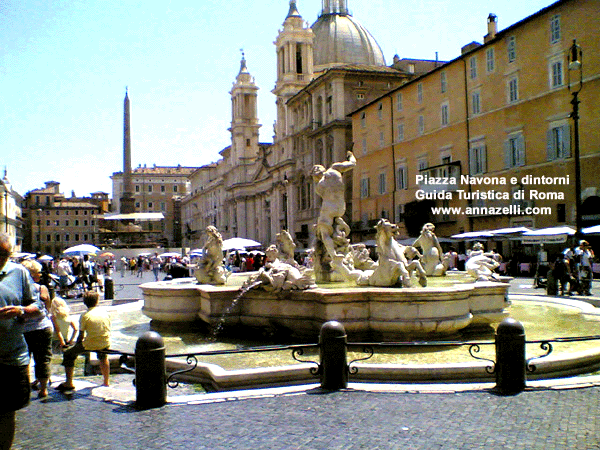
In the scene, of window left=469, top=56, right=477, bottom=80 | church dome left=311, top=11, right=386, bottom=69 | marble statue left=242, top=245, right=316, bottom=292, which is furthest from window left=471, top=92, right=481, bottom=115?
church dome left=311, top=11, right=386, bottom=69

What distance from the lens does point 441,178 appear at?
121 ft

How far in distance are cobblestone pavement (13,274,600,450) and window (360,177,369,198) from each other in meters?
41.0

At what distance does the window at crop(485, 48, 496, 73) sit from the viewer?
108 feet

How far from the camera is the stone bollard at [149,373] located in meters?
5.52

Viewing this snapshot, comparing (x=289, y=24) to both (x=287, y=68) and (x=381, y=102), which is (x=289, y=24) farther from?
(x=381, y=102)

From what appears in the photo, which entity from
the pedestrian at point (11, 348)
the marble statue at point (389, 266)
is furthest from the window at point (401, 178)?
the pedestrian at point (11, 348)

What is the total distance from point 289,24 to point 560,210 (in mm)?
42780

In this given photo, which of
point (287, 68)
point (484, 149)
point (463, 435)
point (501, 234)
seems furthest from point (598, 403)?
point (287, 68)

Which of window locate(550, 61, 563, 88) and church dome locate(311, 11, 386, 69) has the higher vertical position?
church dome locate(311, 11, 386, 69)

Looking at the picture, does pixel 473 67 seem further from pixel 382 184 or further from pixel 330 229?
pixel 330 229

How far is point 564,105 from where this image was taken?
27.8 m

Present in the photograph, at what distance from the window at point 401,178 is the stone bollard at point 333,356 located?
3585cm

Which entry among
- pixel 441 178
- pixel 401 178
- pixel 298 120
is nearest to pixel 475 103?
pixel 441 178

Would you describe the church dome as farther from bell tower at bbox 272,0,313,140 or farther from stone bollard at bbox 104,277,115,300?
stone bollard at bbox 104,277,115,300
